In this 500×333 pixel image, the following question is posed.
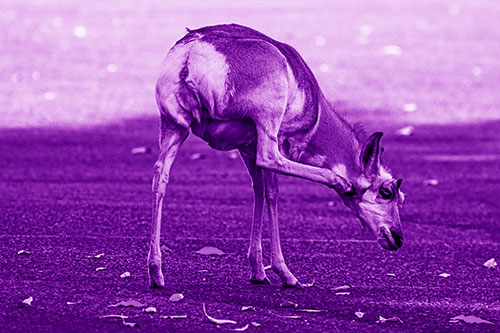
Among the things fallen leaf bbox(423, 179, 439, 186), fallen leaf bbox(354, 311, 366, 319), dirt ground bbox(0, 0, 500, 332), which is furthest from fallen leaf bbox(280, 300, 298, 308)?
fallen leaf bbox(423, 179, 439, 186)

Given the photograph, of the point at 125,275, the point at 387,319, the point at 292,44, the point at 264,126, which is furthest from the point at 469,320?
the point at 292,44

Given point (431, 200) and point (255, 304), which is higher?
point (255, 304)

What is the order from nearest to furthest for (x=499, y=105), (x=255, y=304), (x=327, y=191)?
1. (x=255, y=304)
2. (x=327, y=191)
3. (x=499, y=105)

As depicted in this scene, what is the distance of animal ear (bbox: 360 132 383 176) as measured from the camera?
23.4ft

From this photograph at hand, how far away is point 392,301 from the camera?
7074 millimetres

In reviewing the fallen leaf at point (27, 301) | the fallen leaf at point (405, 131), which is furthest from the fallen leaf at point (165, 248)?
the fallen leaf at point (405, 131)

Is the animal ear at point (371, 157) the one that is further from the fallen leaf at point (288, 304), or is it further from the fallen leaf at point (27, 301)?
the fallen leaf at point (27, 301)

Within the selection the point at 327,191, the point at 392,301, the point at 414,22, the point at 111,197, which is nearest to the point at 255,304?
the point at 392,301

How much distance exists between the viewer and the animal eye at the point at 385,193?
7.19 m

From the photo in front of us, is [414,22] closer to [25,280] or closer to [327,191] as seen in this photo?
[327,191]

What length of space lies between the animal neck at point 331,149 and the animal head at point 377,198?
7cm

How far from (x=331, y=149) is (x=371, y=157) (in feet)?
0.82

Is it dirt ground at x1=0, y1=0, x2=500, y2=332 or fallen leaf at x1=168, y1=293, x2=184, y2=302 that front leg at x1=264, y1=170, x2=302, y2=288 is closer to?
dirt ground at x1=0, y1=0, x2=500, y2=332

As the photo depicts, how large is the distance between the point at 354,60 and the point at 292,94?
35.0ft
